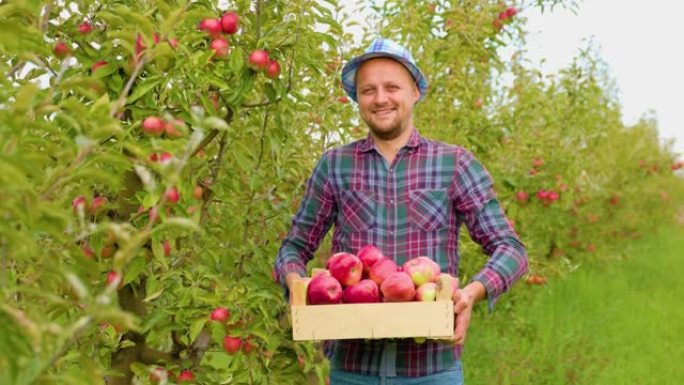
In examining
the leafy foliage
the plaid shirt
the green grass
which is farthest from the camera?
the green grass

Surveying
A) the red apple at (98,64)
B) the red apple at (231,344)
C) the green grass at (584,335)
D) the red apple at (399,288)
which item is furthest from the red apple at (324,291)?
the green grass at (584,335)

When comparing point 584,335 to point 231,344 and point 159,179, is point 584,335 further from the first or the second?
point 159,179

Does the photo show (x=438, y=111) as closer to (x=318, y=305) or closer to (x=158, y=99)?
(x=158, y=99)

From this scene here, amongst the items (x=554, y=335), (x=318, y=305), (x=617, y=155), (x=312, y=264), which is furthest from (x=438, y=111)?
(x=617, y=155)

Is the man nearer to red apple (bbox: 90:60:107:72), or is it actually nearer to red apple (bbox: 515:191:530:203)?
red apple (bbox: 90:60:107:72)

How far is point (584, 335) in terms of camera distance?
692 centimetres

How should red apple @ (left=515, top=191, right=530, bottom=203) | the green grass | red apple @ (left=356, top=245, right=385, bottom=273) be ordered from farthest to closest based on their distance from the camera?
red apple @ (left=515, top=191, right=530, bottom=203)
the green grass
red apple @ (left=356, top=245, right=385, bottom=273)

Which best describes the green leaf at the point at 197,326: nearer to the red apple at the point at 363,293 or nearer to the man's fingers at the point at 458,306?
the red apple at the point at 363,293

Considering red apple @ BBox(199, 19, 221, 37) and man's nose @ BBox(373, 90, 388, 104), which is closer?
man's nose @ BBox(373, 90, 388, 104)

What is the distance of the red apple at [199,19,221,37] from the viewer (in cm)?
308

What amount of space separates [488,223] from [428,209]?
17 centimetres

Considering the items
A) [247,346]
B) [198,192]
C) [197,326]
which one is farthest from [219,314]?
[198,192]

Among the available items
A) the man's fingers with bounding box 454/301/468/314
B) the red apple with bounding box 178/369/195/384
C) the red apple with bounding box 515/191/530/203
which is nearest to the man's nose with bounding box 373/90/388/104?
the man's fingers with bounding box 454/301/468/314

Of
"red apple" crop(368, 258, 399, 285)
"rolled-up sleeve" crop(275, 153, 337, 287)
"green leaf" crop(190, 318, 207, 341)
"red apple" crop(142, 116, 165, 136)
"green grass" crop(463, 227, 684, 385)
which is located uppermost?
"red apple" crop(142, 116, 165, 136)
